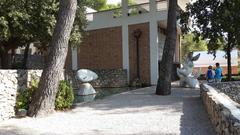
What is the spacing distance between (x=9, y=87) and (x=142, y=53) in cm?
1471

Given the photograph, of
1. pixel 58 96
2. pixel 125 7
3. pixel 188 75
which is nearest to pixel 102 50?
pixel 125 7

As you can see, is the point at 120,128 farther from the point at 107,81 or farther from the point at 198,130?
the point at 107,81

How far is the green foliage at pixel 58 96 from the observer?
11.4 meters

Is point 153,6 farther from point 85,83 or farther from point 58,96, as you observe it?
point 58,96

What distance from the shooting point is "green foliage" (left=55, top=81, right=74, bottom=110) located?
12367 mm

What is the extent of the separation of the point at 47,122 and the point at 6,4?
7.19 meters

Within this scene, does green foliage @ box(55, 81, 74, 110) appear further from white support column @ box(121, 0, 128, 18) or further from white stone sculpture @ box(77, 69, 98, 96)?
white support column @ box(121, 0, 128, 18)

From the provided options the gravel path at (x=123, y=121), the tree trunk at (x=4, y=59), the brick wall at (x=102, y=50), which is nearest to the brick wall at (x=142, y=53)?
the brick wall at (x=102, y=50)

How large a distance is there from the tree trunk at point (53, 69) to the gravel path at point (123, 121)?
0.47m

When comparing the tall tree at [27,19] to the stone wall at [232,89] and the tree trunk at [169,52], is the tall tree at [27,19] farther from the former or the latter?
the stone wall at [232,89]

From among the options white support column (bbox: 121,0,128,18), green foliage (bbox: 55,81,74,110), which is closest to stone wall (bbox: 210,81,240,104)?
green foliage (bbox: 55,81,74,110)

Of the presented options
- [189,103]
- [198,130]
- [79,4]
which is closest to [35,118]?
[198,130]

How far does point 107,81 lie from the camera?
25.2 metres

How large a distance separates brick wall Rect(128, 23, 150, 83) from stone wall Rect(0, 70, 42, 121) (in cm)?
1376
